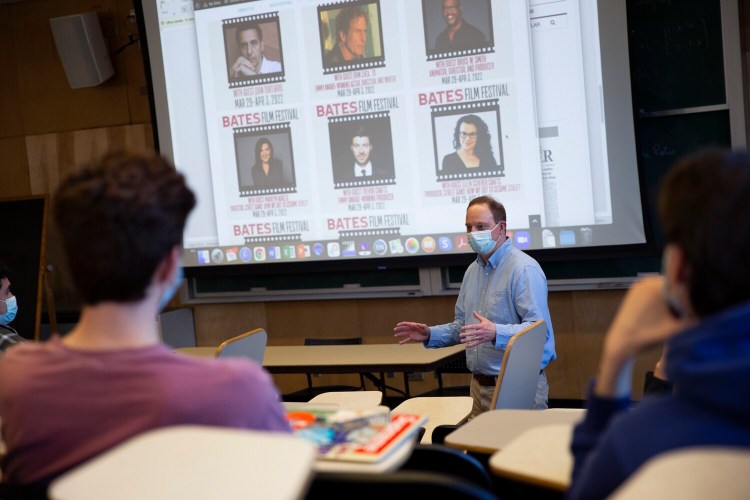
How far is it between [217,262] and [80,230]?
4.71 metres

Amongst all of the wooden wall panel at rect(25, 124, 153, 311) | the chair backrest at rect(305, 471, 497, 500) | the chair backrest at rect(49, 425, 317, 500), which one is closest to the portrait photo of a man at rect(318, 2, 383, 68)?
the wooden wall panel at rect(25, 124, 153, 311)

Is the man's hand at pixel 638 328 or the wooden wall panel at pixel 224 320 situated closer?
the man's hand at pixel 638 328

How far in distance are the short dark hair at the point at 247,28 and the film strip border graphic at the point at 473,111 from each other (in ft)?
4.57

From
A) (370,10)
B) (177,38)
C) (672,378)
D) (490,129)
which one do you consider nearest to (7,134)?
(177,38)

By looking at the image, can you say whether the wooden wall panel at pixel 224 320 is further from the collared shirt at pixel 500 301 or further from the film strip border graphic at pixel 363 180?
the collared shirt at pixel 500 301

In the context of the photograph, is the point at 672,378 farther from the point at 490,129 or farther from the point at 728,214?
the point at 490,129

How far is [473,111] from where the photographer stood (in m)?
5.29

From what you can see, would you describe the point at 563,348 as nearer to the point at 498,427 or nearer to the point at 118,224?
the point at 498,427

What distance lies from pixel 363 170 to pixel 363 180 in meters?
0.07

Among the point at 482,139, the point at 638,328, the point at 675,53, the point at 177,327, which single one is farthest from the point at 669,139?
the point at 638,328

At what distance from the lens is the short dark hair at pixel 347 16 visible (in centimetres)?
550

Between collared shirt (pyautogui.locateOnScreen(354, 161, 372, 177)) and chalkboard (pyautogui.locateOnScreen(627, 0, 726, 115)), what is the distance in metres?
1.80

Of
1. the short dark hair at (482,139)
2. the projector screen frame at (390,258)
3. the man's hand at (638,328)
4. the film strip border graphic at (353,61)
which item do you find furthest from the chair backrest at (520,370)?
the film strip border graphic at (353,61)

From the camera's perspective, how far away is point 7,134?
281 inches
